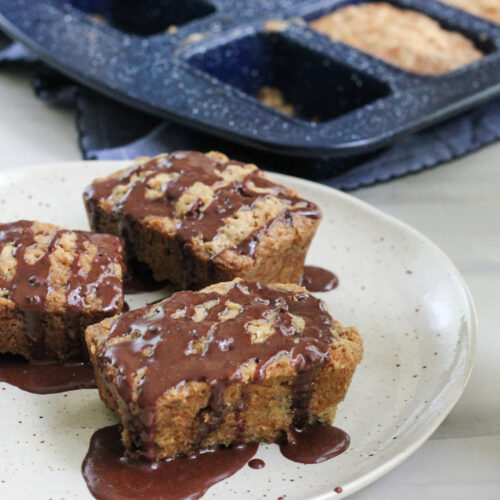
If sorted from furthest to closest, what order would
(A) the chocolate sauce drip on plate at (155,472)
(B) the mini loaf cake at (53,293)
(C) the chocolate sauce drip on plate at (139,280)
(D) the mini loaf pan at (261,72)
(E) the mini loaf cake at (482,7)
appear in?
(E) the mini loaf cake at (482,7) → (D) the mini loaf pan at (261,72) → (C) the chocolate sauce drip on plate at (139,280) → (B) the mini loaf cake at (53,293) → (A) the chocolate sauce drip on plate at (155,472)

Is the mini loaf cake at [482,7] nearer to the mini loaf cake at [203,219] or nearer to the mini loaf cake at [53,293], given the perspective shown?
the mini loaf cake at [203,219]

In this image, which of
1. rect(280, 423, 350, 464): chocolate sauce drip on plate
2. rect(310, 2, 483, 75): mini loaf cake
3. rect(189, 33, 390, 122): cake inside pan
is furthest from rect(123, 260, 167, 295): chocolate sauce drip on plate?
rect(310, 2, 483, 75): mini loaf cake

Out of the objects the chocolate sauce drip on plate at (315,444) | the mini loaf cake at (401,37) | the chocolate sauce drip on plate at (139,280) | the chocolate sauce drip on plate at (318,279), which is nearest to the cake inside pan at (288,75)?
the mini loaf cake at (401,37)

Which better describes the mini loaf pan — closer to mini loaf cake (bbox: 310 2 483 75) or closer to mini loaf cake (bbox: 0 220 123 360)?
mini loaf cake (bbox: 310 2 483 75)

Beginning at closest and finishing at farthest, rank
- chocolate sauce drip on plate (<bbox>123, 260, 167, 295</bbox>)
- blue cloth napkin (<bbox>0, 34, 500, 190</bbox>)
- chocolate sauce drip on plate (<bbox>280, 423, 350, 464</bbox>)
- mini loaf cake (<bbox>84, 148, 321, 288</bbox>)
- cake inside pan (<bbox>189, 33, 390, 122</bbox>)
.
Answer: chocolate sauce drip on plate (<bbox>280, 423, 350, 464</bbox>) → mini loaf cake (<bbox>84, 148, 321, 288</bbox>) → chocolate sauce drip on plate (<bbox>123, 260, 167, 295</bbox>) → blue cloth napkin (<bbox>0, 34, 500, 190</bbox>) → cake inside pan (<bbox>189, 33, 390, 122</bbox>)

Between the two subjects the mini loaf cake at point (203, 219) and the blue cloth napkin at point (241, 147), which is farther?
the blue cloth napkin at point (241, 147)

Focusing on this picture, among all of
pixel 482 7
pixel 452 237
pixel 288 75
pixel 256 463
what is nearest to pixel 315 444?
pixel 256 463
